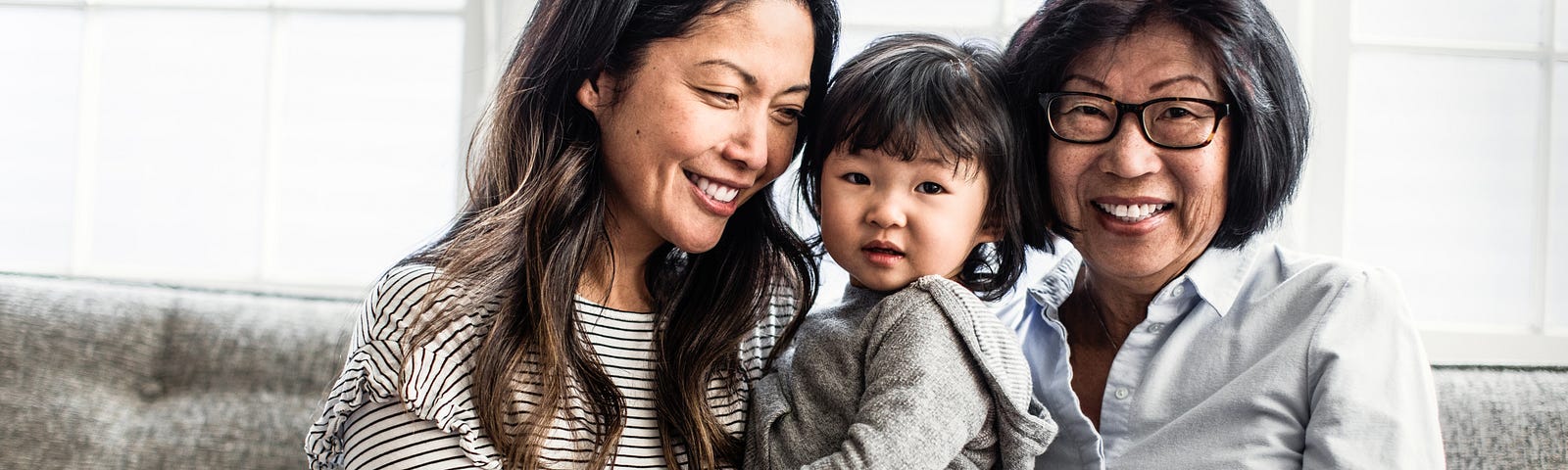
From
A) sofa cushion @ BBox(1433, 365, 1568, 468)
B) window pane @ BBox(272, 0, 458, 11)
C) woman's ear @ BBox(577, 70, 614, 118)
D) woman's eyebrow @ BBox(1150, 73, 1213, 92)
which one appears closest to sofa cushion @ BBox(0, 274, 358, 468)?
woman's ear @ BBox(577, 70, 614, 118)

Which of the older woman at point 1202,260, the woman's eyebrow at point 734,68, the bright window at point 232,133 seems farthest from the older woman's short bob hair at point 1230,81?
the bright window at point 232,133

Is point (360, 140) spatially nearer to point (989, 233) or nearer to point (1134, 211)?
point (989, 233)

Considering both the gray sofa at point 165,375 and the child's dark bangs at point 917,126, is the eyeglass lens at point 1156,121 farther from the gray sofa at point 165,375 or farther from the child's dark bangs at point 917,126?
the gray sofa at point 165,375

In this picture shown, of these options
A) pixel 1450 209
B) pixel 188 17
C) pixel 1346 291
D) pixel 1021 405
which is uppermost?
pixel 188 17

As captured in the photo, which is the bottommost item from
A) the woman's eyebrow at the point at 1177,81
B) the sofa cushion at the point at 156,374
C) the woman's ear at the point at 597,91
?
the sofa cushion at the point at 156,374

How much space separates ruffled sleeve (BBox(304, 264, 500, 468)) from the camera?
1.26 meters

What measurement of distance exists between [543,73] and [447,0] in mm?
1555

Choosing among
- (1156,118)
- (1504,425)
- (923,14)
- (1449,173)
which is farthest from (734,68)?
(1449,173)

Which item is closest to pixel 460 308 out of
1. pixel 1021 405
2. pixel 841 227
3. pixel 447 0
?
pixel 841 227

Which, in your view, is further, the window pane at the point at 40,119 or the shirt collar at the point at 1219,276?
the window pane at the point at 40,119

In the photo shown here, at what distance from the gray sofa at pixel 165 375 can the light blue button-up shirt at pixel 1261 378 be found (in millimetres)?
523

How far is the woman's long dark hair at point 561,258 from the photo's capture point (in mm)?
1308

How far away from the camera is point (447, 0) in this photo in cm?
280

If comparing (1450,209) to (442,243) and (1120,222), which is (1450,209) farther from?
(442,243)
